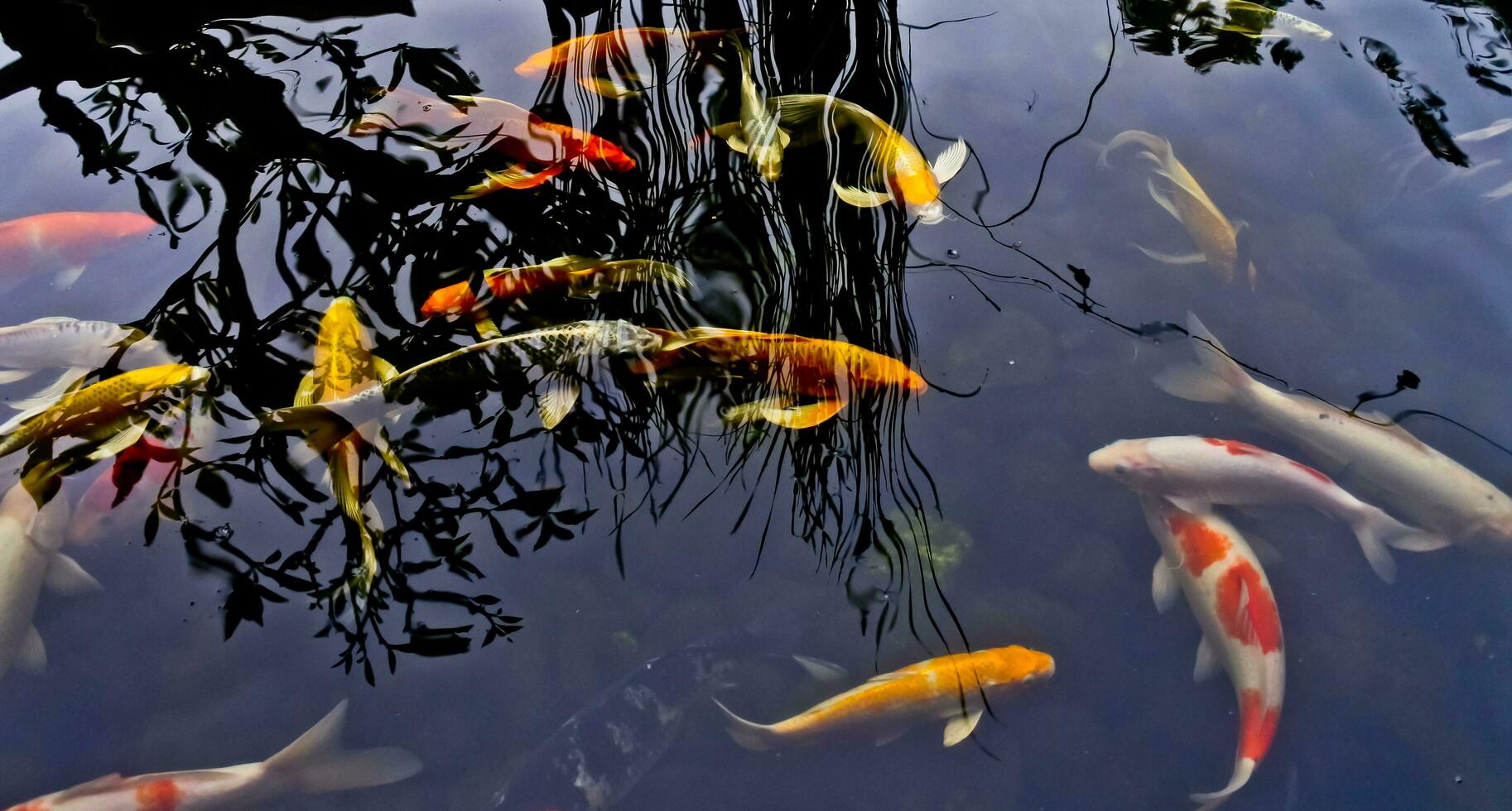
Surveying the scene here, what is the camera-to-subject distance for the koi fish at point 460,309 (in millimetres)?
2684

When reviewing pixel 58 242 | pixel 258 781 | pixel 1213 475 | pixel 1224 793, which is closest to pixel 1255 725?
pixel 1224 793

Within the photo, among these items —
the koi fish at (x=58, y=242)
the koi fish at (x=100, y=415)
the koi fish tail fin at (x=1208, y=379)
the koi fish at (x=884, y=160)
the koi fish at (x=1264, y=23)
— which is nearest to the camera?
the koi fish at (x=100, y=415)

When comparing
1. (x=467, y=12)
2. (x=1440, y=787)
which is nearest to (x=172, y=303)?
(x=467, y=12)

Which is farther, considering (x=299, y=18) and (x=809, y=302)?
(x=299, y=18)

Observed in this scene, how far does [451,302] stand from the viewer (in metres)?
2.70

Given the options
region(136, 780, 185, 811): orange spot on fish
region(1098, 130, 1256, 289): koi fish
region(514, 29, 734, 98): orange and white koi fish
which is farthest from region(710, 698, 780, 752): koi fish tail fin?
region(514, 29, 734, 98): orange and white koi fish

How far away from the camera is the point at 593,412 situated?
100 inches

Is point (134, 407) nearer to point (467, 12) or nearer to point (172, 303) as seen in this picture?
point (172, 303)

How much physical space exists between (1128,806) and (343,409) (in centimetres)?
223

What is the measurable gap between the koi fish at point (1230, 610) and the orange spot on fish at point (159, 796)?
2301mm

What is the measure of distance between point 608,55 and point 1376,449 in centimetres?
299

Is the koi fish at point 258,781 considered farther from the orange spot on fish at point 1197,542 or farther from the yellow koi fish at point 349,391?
the orange spot on fish at point 1197,542

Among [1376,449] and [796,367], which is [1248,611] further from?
[796,367]

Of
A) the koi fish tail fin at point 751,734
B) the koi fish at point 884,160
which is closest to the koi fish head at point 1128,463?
the koi fish at point 884,160
